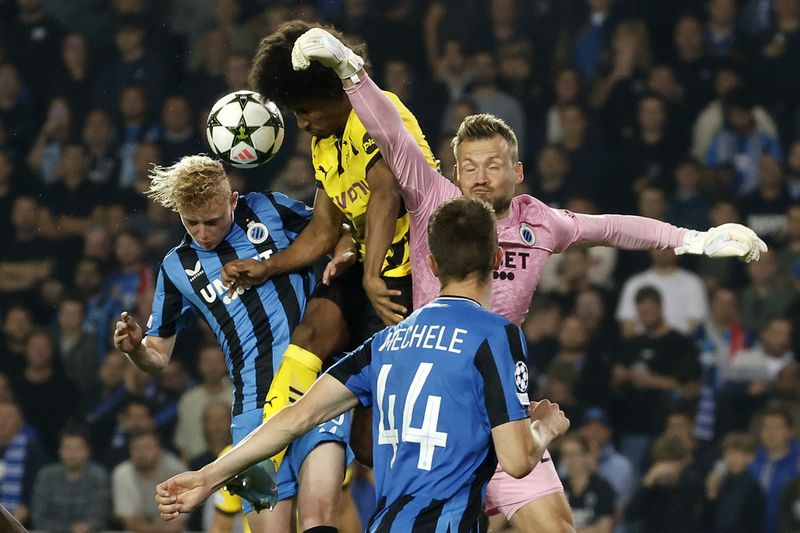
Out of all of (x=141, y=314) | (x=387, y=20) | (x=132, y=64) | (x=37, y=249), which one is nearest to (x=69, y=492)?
(x=141, y=314)

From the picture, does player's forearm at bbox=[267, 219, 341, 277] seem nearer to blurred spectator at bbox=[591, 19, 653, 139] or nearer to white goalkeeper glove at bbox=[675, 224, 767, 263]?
white goalkeeper glove at bbox=[675, 224, 767, 263]

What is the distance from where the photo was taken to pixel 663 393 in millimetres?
9414

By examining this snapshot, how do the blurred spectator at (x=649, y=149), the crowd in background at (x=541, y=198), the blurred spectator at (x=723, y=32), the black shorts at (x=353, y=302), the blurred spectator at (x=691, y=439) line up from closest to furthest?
the black shorts at (x=353, y=302), the blurred spectator at (x=691, y=439), the crowd in background at (x=541, y=198), the blurred spectator at (x=649, y=149), the blurred spectator at (x=723, y=32)

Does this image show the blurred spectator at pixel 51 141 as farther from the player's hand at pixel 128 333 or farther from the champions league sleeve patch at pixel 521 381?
the champions league sleeve patch at pixel 521 381

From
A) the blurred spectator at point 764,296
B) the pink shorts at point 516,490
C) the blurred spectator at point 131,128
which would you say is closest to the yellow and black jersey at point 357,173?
the pink shorts at point 516,490

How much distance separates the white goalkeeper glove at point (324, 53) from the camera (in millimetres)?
4859

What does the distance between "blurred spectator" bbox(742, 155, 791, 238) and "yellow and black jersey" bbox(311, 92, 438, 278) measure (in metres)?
5.24

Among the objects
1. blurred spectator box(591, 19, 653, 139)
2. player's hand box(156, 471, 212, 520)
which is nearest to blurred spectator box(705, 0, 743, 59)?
blurred spectator box(591, 19, 653, 139)

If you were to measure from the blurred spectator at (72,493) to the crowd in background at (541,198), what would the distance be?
16 mm

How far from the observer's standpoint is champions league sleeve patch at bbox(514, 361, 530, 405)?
4066mm

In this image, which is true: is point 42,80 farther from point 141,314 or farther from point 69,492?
point 69,492

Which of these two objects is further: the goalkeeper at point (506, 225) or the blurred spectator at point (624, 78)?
the blurred spectator at point (624, 78)

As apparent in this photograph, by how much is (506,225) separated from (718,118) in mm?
5944

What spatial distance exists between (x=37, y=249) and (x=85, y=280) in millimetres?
589
